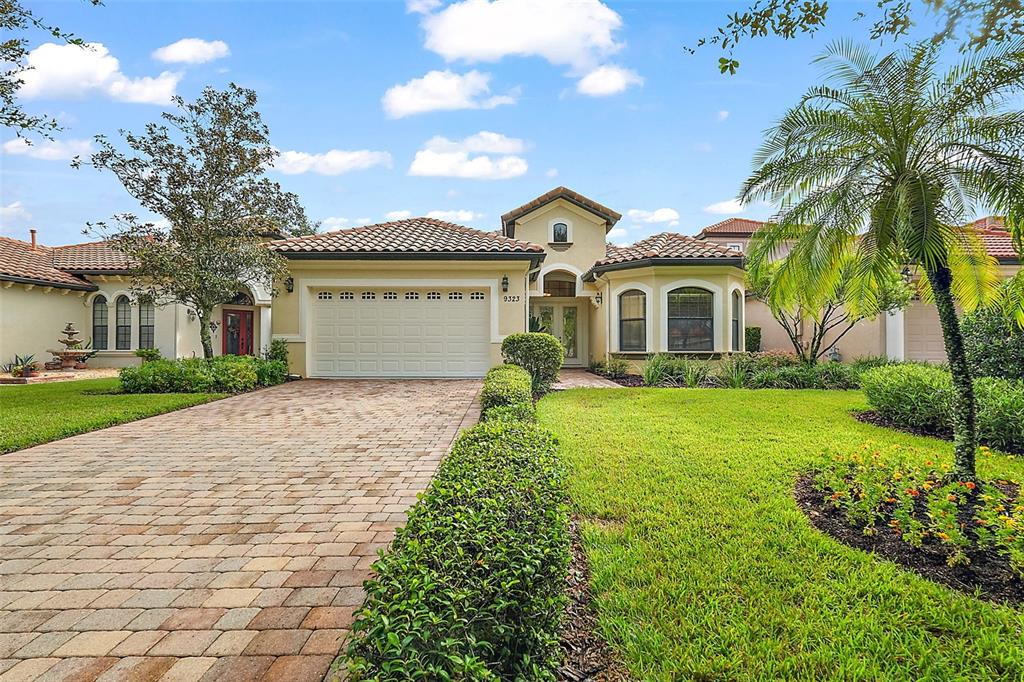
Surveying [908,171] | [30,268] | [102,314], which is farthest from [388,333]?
[30,268]

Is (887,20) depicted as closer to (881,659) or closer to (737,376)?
(881,659)

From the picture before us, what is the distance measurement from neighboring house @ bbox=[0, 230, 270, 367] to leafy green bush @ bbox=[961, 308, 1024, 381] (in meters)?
19.6

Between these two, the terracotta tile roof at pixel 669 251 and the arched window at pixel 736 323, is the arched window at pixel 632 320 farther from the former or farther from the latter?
the arched window at pixel 736 323

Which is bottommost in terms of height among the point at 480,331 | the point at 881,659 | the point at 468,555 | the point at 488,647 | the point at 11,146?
the point at 881,659

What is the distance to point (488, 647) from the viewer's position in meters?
1.75

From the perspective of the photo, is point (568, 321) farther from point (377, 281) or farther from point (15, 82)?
point (15, 82)

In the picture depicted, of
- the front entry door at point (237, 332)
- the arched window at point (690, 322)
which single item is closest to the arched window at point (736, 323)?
the arched window at point (690, 322)

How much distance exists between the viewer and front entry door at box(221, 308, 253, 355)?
65.6ft

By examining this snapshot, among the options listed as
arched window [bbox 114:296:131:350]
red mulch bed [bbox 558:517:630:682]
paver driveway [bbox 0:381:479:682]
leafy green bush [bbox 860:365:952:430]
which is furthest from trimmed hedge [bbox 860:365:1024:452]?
arched window [bbox 114:296:131:350]

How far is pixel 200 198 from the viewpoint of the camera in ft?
40.5

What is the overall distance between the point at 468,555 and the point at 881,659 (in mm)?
1885

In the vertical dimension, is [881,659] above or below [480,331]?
below

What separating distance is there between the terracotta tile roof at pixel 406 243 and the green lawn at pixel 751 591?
29.7 feet

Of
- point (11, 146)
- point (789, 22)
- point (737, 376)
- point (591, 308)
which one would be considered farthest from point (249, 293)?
point (789, 22)
